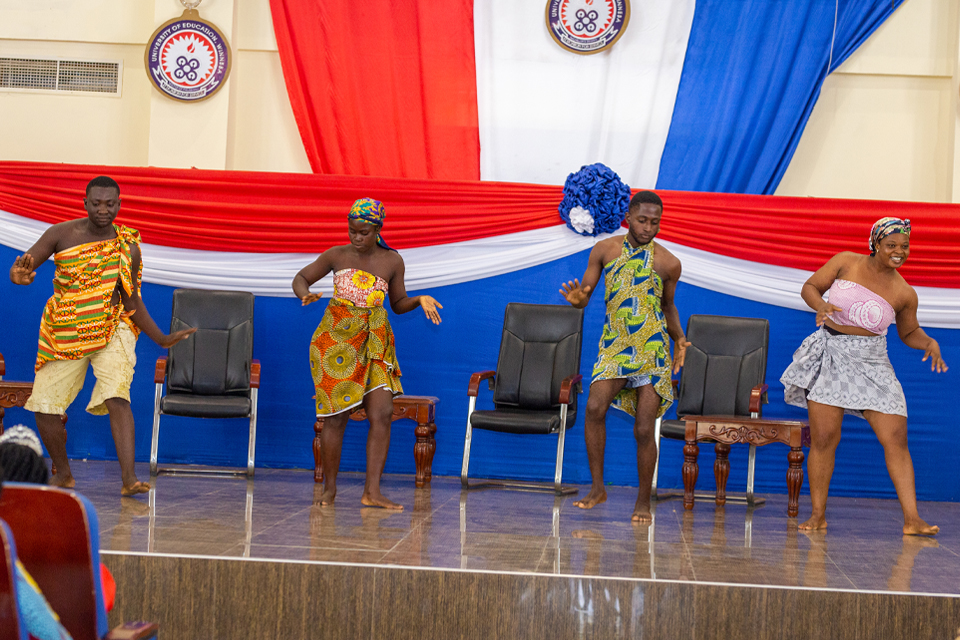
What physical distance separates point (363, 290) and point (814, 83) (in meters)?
3.80

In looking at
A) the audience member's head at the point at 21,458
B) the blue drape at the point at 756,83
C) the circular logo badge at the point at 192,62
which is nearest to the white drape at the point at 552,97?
the blue drape at the point at 756,83

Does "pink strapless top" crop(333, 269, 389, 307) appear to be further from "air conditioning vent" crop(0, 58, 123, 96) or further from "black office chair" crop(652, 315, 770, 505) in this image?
"air conditioning vent" crop(0, 58, 123, 96)

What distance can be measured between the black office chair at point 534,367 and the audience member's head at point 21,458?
11.4ft

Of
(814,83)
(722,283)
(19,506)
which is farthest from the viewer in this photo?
(814,83)

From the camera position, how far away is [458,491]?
545 centimetres

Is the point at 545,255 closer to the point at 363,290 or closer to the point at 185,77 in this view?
the point at 363,290

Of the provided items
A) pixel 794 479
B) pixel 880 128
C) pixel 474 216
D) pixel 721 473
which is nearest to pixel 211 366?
pixel 474 216

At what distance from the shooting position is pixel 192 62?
7.12 metres

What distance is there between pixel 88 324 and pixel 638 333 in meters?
2.63

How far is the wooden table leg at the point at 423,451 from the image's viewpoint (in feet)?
18.0

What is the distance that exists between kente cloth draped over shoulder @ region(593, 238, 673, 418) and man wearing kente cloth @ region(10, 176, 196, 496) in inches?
83.6

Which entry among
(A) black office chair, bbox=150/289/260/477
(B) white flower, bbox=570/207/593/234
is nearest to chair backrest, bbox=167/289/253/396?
(A) black office chair, bbox=150/289/260/477

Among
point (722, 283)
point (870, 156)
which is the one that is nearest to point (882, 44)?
point (870, 156)

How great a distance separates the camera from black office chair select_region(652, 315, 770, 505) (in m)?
5.63
